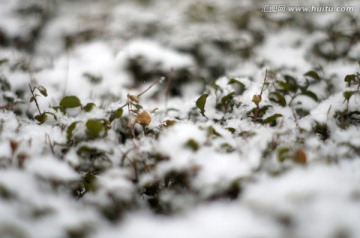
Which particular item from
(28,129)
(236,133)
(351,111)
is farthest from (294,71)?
(28,129)

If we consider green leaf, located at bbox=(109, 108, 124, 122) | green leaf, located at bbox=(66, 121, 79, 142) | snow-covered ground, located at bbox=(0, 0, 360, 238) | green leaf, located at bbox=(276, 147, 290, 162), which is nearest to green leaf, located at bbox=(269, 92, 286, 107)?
snow-covered ground, located at bbox=(0, 0, 360, 238)

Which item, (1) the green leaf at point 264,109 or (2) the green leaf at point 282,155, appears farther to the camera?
(1) the green leaf at point 264,109

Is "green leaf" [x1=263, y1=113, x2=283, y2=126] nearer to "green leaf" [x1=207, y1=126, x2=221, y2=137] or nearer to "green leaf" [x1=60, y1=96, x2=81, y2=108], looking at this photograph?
"green leaf" [x1=207, y1=126, x2=221, y2=137]

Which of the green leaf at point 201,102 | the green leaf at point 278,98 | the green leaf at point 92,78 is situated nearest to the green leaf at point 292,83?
the green leaf at point 278,98

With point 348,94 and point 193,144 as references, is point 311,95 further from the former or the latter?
point 193,144

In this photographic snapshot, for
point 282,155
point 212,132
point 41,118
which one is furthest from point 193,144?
point 41,118

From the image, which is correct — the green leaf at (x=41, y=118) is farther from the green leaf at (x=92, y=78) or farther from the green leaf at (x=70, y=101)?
the green leaf at (x=92, y=78)

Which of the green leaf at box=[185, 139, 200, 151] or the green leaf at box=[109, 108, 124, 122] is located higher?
the green leaf at box=[109, 108, 124, 122]

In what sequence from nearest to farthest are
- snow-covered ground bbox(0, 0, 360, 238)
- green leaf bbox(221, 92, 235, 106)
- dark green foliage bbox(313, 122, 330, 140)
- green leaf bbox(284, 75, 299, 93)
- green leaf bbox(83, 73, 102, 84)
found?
snow-covered ground bbox(0, 0, 360, 238) → dark green foliage bbox(313, 122, 330, 140) → green leaf bbox(221, 92, 235, 106) → green leaf bbox(284, 75, 299, 93) → green leaf bbox(83, 73, 102, 84)
